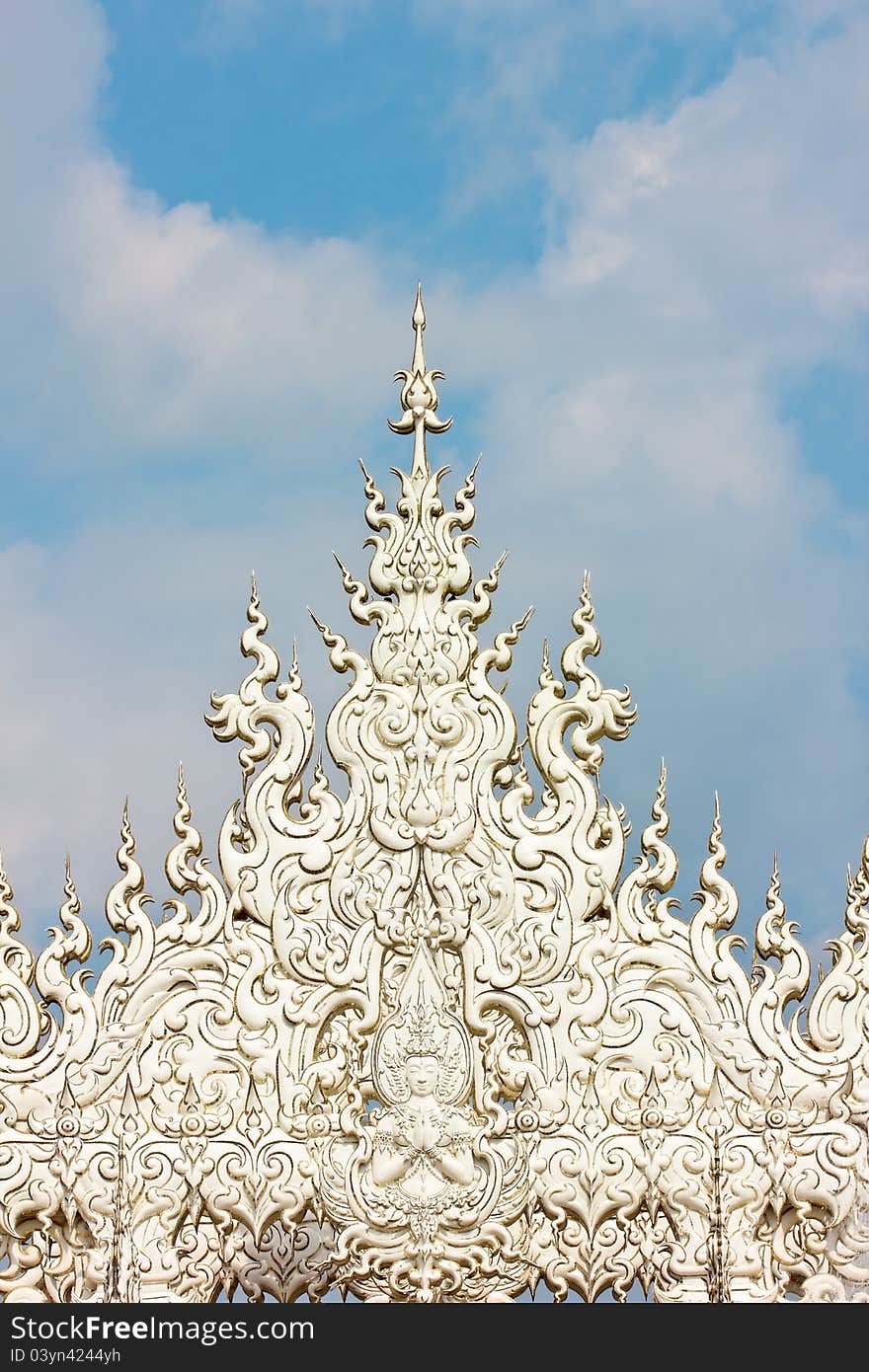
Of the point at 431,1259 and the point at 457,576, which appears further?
the point at 457,576

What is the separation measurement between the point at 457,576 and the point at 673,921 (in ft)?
5.55

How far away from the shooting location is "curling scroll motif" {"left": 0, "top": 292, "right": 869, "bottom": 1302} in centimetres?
788

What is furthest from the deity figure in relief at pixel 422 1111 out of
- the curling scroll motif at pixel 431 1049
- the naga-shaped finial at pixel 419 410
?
the naga-shaped finial at pixel 419 410

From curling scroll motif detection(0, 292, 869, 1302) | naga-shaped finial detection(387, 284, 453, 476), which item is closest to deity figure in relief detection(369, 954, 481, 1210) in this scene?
curling scroll motif detection(0, 292, 869, 1302)

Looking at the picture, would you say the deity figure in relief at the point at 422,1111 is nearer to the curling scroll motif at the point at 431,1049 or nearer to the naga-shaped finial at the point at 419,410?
the curling scroll motif at the point at 431,1049

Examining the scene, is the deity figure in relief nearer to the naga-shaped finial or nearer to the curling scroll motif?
the curling scroll motif

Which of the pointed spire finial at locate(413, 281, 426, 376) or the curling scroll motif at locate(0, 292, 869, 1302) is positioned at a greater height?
the pointed spire finial at locate(413, 281, 426, 376)

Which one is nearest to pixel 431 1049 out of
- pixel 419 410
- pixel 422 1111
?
pixel 422 1111
